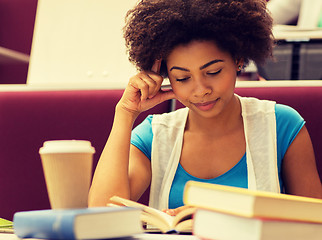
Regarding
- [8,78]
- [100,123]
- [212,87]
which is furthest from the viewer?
[8,78]

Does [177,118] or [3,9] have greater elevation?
[3,9]

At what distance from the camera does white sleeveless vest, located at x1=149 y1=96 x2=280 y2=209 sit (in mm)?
1286

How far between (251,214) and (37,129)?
1.29m

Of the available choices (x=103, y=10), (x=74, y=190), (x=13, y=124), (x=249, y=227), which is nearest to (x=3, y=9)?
(x=103, y=10)

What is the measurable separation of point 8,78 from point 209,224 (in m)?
2.19

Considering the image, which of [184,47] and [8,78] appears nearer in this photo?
[184,47]

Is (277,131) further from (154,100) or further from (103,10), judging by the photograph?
(103,10)

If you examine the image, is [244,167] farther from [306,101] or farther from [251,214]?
[251,214]

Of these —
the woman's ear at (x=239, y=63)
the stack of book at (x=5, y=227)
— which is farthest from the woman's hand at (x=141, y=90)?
the stack of book at (x=5, y=227)

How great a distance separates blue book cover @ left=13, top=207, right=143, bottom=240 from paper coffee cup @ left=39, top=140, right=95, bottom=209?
2cm

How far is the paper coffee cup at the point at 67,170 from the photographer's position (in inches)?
24.2

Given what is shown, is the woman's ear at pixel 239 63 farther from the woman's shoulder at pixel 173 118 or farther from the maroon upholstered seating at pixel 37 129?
the maroon upholstered seating at pixel 37 129

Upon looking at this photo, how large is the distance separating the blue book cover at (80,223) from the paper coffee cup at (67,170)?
24 millimetres

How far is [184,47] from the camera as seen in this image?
1.21 m
